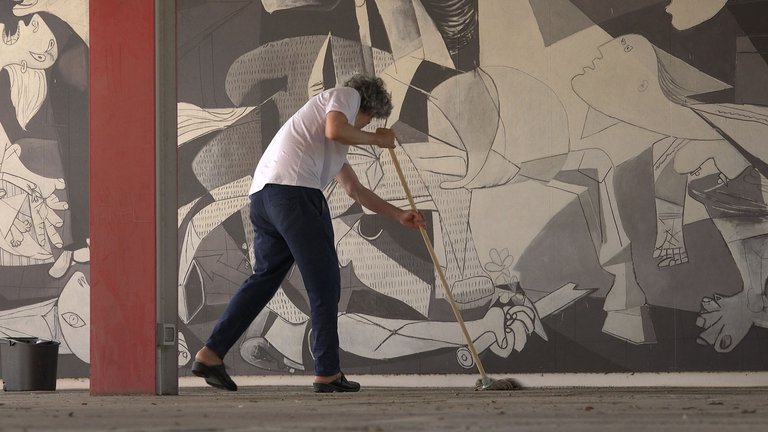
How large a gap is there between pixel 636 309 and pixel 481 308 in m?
0.79

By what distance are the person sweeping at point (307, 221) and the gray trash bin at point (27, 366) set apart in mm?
1493

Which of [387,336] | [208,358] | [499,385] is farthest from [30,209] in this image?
[499,385]

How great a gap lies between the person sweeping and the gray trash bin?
1493mm

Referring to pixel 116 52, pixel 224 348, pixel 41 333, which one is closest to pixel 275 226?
pixel 224 348

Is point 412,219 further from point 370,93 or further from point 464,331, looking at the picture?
point 464,331

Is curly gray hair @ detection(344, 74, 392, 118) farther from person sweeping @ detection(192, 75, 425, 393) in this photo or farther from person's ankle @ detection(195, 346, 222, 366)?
person's ankle @ detection(195, 346, 222, 366)

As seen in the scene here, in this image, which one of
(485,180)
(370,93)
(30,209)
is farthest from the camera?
(30,209)

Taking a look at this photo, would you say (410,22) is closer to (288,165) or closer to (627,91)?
(627,91)

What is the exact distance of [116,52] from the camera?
15.0 feet

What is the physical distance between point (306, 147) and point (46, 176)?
2.52 m

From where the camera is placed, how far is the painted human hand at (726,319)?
213 inches

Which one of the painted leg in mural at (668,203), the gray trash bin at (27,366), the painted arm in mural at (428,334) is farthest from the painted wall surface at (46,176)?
the painted leg in mural at (668,203)

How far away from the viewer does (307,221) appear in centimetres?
450

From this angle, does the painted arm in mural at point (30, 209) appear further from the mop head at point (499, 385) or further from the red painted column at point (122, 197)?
the mop head at point (499, 385)
